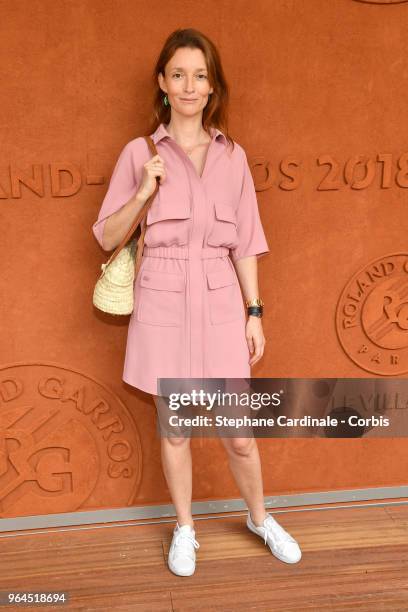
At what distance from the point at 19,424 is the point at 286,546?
1.10 metres

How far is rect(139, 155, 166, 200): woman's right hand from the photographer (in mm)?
1898

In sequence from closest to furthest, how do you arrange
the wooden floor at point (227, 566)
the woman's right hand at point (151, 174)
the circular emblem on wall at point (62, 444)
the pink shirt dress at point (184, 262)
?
1. the woman's right hand at point (151, 174)
2. the pink shirt dress at point (184, 262)
3. the wooden floor at point (227, 566)
4. the circular emblem on wall at point (62, 444)

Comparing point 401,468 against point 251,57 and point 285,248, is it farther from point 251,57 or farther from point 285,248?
point 251,57

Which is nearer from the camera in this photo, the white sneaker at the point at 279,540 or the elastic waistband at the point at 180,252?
the elastic waistband at the point at 180,252

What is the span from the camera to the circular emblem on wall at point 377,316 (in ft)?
Result: 8.07

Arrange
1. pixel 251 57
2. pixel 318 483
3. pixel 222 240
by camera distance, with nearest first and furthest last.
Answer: pixel 222 240 < pixel 251 57 < pixel 318 483

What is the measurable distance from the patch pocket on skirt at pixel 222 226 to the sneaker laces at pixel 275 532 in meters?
1.06

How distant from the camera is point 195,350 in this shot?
2059 millimetres

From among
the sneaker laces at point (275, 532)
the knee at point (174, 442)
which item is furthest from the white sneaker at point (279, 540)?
the knee at point (174, 442)

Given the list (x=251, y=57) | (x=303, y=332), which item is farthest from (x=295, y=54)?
(x=303, y=332)

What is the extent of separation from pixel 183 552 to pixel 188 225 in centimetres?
116

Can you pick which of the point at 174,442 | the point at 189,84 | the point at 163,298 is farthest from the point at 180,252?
the point at 174,442

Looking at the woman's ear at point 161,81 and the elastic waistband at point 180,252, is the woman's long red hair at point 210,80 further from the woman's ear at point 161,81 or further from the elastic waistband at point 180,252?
the elastic waistband at point 180,252

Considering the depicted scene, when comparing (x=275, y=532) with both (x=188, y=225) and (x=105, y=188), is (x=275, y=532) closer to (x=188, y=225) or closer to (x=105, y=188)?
(x=188, y=225)
